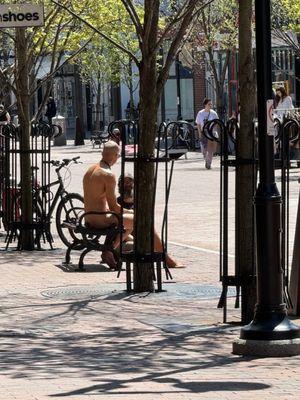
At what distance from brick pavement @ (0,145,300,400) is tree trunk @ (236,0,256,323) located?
0.36 m

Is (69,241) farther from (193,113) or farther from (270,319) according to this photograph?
(193,113)

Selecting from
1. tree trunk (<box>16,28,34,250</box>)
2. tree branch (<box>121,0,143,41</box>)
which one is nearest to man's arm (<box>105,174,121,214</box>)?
tree branch (<box>121,0,143,41</box>)

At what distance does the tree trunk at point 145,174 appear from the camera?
13.3m

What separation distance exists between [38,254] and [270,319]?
27.5 ft

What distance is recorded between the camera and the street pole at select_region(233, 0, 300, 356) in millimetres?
9555

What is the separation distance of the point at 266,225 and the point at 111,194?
6.09 metres

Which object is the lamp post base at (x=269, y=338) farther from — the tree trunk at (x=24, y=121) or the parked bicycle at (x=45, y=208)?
the tree trunk at (x=24, y=121)

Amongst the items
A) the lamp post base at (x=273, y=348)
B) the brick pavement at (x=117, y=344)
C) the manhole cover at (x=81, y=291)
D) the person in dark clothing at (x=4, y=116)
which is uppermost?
the person in dark clothing at (x=4, y=116)

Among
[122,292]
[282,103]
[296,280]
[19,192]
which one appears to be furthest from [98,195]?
[282,103]

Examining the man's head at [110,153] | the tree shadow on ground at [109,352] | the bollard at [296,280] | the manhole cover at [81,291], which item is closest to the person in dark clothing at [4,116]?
the man's head at [110,153]

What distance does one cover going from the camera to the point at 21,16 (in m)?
15.0

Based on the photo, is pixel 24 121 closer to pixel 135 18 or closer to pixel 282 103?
pixel 135 18

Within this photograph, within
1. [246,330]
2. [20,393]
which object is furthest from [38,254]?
[20,393]

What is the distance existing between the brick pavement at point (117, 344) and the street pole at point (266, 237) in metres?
0.20
